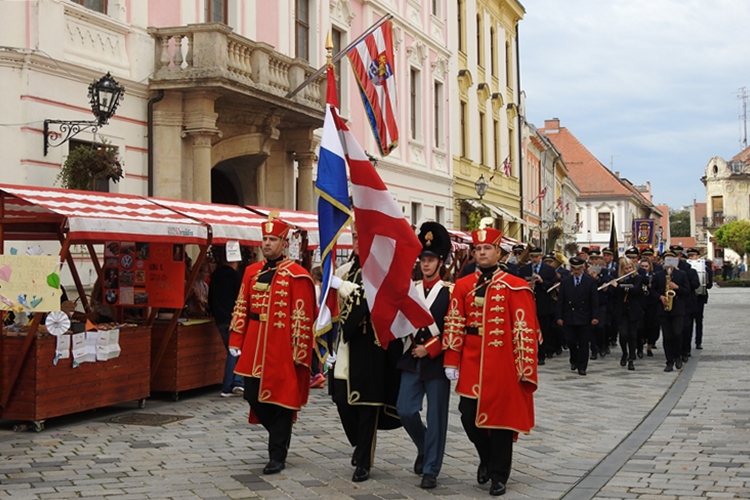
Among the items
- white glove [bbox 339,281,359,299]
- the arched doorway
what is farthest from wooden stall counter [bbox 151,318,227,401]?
the arched doorway

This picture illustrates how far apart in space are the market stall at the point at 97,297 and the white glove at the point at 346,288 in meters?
3.31

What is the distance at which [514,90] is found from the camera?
4312 cm

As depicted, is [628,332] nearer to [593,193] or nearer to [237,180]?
[237,180]

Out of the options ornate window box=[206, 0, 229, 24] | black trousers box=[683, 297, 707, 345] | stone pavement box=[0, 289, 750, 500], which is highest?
ornate window box=[206, 0, 229, 24]

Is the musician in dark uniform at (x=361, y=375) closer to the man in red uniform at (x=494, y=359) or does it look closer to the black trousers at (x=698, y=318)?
the man in red uniform at (x=494, y=359)

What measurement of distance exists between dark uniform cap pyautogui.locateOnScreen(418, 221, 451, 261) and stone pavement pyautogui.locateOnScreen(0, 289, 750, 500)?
1.65 m

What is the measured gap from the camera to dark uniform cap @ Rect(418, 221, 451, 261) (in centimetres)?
713

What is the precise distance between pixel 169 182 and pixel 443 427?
10.7 meters

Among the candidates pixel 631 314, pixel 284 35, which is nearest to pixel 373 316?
pixel 631 314

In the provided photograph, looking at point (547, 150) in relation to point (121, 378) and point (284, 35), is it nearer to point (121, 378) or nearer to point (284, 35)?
point (284, 35)

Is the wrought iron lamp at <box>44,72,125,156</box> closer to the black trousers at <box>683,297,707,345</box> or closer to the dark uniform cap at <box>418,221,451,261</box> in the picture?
the dark uniform cap at <box>418,221,451,261</box>

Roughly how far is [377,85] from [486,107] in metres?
25.1

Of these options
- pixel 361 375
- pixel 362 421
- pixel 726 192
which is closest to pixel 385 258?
pixel 361 375

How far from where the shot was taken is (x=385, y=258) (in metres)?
7.09
